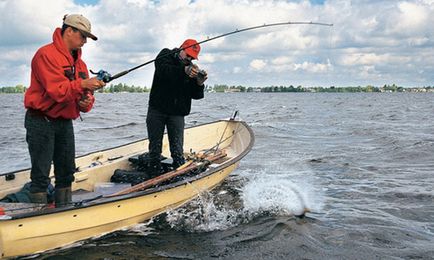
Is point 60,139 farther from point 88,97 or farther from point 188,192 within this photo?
point 188,192

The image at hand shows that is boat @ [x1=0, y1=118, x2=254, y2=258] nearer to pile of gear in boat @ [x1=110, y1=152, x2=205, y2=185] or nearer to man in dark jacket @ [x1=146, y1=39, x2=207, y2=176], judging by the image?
pile of gear in boat @ [x1=110, y1=152, x2=205, y2=185]

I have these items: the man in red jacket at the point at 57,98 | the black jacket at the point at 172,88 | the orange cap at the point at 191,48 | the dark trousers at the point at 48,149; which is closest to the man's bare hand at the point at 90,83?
the man in red jacket at the point at 57,98

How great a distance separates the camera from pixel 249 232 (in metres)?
7.06

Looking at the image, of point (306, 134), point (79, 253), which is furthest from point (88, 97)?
point (306, 134)

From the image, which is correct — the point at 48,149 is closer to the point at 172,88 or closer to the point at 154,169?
the point at 172,88

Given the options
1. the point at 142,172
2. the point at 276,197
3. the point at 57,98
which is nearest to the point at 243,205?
the point at 276,197

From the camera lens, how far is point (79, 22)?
16.4 feet

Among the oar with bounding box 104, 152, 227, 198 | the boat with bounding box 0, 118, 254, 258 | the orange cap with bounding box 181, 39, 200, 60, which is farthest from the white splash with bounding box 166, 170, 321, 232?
the orange cap with bounding box 181, 39, 200, 60

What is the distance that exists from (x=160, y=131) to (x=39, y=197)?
256 centimetres

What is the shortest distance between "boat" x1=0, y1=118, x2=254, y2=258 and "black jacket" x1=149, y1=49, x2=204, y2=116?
109 centimetres

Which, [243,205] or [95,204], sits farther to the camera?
[243,205]

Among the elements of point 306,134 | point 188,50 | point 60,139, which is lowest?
point 306,134

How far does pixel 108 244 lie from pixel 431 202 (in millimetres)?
6120

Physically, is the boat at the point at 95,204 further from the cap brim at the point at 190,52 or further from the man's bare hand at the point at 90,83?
the cap brim at the point at 190,52
